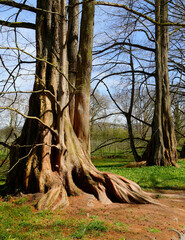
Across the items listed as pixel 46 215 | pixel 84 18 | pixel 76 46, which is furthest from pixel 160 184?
pixel 84 18

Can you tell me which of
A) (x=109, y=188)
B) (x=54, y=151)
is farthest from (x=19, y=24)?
(x=109, y=188)

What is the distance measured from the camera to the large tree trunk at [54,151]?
221 inches

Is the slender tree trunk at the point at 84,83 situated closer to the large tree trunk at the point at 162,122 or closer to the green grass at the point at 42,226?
the green grass at the point at 42,226

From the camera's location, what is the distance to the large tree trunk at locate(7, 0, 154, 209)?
221 inches

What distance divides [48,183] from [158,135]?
849cm

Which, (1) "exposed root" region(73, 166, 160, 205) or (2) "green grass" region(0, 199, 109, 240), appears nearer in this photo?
(2) "green grass" region(0, 199, 109, 240)

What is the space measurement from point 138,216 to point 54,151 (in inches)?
102

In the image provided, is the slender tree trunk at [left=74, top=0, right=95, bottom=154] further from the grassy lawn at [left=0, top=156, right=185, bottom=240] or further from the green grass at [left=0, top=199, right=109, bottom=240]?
the green grass at [left=0, top=199, right=109, bottom=240]

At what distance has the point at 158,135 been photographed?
41.4 ft

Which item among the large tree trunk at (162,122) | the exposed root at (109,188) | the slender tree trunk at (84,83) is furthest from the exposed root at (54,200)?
the large tree trunk at (162,122)

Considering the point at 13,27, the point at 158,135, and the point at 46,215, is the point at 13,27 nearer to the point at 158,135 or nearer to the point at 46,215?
the point at 46,215

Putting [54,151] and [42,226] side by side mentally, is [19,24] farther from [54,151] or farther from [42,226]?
[42,226]

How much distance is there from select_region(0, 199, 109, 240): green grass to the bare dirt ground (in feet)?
0.87

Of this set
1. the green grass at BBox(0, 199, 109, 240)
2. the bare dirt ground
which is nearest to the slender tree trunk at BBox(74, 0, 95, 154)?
the bare dirt ground
